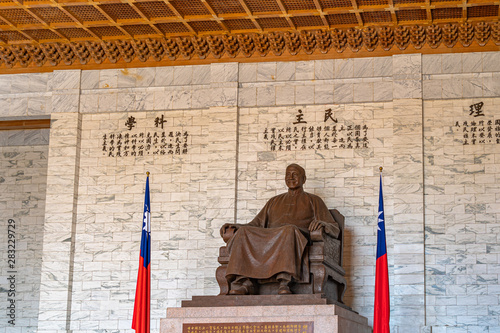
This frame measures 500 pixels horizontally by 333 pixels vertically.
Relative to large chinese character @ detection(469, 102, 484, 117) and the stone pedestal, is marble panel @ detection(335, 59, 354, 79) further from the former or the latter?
the stone pedestal

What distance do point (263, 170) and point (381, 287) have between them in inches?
94.8

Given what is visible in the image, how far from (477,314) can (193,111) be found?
182 inches

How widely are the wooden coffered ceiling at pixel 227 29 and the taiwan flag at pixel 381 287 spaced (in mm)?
2602

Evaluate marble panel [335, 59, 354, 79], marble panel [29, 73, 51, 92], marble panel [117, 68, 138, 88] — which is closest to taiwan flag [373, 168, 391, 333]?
marble panel [335, 59, 354, 79]

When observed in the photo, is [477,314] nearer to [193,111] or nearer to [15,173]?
[193,111]

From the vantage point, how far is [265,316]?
26.2ft

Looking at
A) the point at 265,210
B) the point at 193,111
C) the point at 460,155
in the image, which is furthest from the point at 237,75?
the point at 460,155

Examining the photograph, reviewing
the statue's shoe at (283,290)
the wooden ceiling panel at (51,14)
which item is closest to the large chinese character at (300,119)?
the statue's shoe at (283,290)

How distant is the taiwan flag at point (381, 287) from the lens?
346 inches

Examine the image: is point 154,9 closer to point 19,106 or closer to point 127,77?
point 127,77

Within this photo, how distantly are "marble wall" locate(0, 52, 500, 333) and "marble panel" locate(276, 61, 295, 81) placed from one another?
30 millimetres

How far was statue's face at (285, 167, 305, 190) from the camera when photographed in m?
9.46

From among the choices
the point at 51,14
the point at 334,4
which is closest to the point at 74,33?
the point at 51,14

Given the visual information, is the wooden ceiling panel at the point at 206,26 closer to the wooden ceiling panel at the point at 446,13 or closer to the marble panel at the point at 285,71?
the marble panel at the point at 285,71
